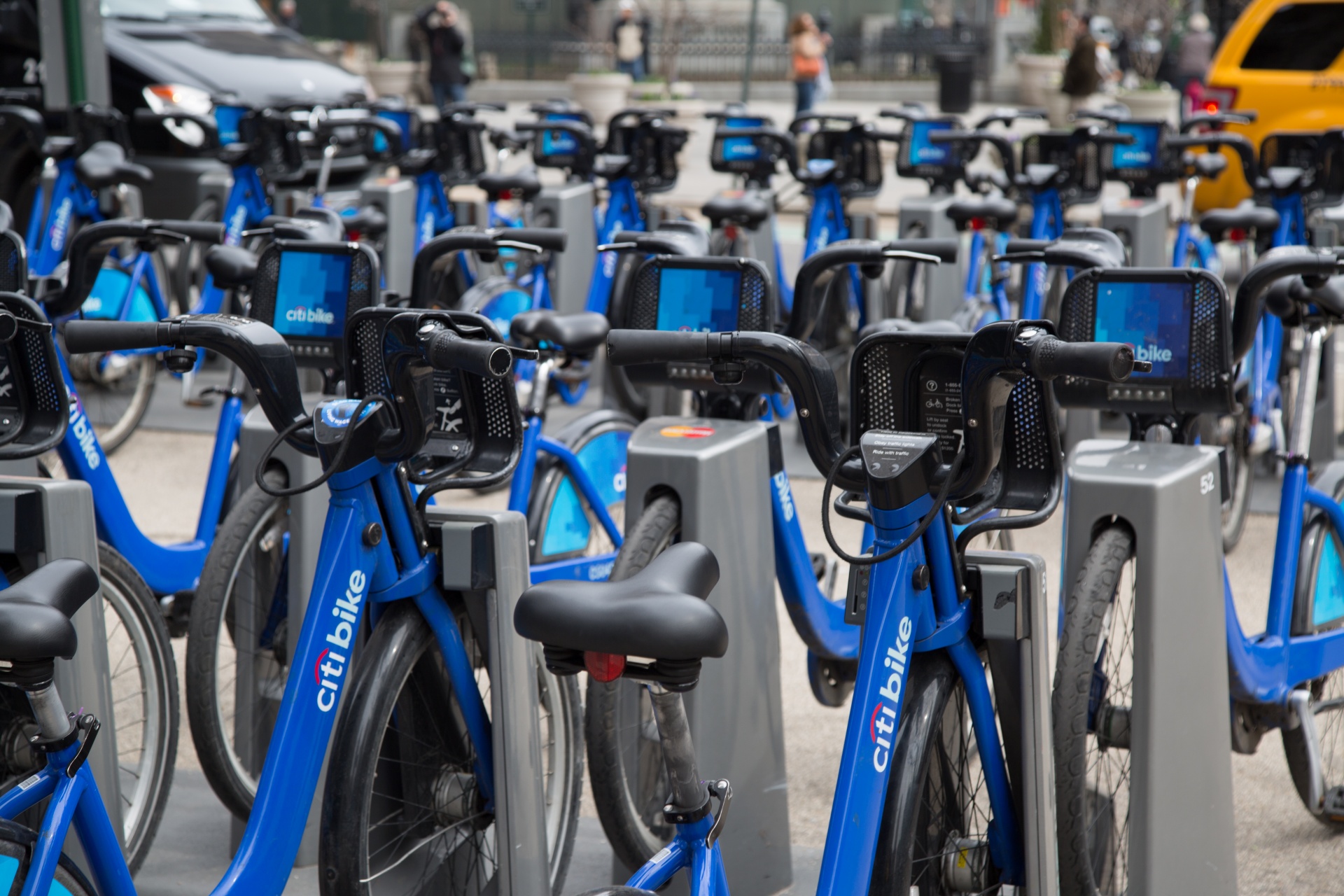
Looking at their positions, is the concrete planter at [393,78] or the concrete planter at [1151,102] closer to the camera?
the concrete planter at [1151,102]

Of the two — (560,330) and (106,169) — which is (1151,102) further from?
(560,330)

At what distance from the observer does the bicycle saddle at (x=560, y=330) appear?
412cm

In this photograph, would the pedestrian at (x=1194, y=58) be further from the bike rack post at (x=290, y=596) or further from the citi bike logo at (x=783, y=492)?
the bike rack post at (x=290, y=596)

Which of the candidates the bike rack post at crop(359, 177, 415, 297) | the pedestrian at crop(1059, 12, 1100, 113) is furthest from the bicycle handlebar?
the pedestrian at crop(1059, 12, 1100, 113)

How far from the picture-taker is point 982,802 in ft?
8.68

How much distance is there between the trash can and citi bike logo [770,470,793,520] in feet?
74.6

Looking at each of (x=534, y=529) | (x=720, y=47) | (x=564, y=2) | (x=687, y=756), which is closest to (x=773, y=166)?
(x=534, y=529)

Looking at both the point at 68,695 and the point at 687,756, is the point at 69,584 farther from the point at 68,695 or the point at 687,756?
the point at 687,756

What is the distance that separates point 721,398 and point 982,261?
Result: 397 centimetres

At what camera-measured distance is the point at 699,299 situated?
12.0 ft

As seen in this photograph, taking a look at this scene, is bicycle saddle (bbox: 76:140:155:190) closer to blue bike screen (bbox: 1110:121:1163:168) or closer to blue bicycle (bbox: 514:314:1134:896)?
blue bicycle (bbox: 514:314:1134:896)

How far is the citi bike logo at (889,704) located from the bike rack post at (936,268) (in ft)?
17.1

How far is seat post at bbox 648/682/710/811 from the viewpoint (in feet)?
6.43

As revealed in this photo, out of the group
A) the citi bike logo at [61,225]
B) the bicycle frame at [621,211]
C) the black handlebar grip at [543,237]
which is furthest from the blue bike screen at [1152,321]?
the citi bike logo at [61,225]
